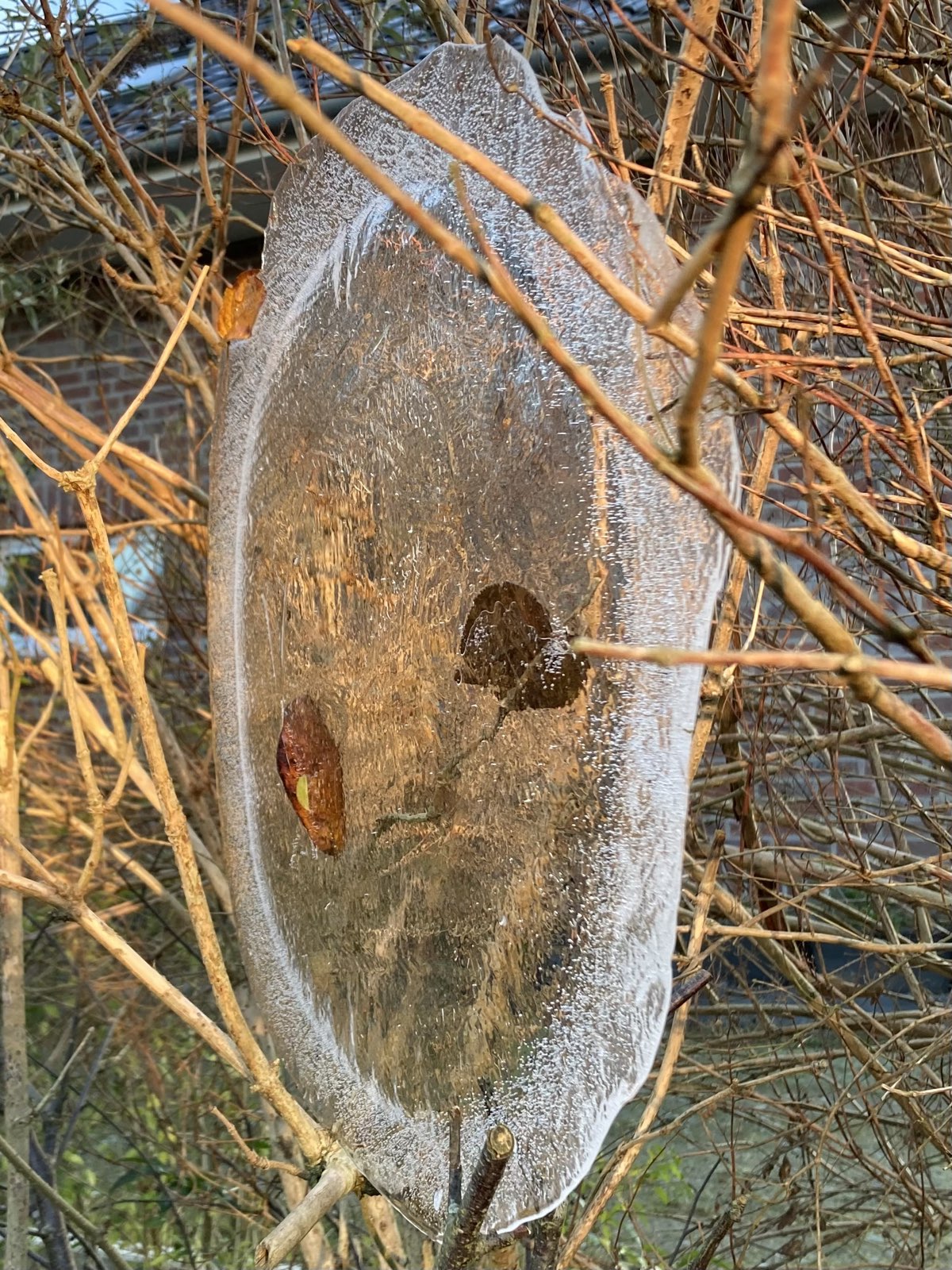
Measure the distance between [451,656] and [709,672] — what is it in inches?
15.8

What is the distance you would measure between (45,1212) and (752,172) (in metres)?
2.05

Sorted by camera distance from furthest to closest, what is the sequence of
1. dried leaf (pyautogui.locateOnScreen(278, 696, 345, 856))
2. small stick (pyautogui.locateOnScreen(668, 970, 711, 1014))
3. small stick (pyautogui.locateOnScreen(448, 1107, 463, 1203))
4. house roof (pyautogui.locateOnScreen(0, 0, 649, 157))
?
house roof (pyautogui.locateOnScreen(0, 0, 649, 157))
dried leaf (pyautogui.locateOnScreen(278, 696, 345, 856))
small stick (pyautogui.locateOnScreen(668, 970, 711, 1014))
small stick (pyautogui.locateOnScreen(448, 1107, 463, 1203))

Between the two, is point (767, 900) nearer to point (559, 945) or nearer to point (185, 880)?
point (185, 880)

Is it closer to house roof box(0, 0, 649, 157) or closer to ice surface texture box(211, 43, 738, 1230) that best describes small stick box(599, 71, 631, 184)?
ice surface texture box(211, 43, 738, 1230)

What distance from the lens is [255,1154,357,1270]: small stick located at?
1037 millimetres

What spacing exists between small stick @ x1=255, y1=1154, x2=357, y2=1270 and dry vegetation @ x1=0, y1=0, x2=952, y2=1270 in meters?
0.06

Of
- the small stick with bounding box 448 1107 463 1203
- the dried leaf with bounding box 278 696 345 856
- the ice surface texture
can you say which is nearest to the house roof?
the ice surface texture

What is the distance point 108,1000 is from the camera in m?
3.67

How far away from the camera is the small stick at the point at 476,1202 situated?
85 cm

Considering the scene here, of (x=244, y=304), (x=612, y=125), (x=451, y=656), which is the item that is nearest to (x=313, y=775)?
(x=451, y=656)

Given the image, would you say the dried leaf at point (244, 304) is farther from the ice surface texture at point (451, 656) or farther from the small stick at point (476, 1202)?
the small stick at point (476, 1202)

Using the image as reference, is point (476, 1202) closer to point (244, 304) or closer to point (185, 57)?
point (244, 304)

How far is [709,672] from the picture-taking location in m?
1.32

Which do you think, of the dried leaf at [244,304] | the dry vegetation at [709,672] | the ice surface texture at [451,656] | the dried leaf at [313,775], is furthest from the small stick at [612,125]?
the dried leaf at [313,775]
